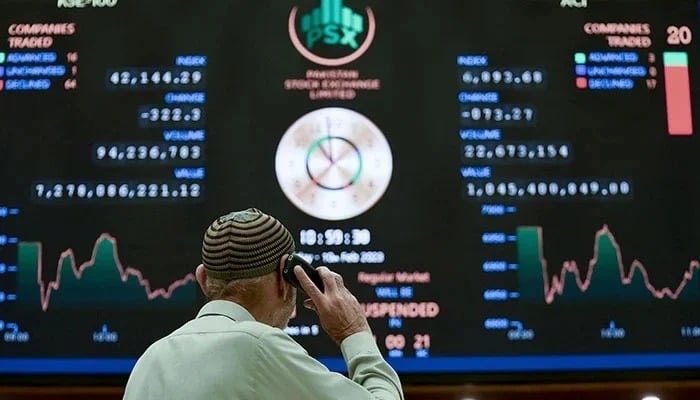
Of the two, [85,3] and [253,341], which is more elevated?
[85,3]

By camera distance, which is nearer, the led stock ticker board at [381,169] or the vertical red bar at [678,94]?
the led stock ticker board at [381,169]

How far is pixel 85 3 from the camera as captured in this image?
338 centimetres

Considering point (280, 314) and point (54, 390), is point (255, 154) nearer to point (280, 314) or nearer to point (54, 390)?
point (54, 390)

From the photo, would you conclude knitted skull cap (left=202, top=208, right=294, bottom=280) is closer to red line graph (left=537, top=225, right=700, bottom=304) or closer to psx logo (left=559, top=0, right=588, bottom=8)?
red line graph (left=537, top=225, right=700, bottom=304)

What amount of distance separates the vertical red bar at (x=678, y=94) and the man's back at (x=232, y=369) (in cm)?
225

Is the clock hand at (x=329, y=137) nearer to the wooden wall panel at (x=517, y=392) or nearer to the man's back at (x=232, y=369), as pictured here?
the wooden wall panel at (x=517, y=392)

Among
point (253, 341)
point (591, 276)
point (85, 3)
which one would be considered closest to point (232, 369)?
point (253, 341)

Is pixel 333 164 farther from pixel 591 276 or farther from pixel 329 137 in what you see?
pixel 591 276

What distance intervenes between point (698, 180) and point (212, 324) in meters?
2.33

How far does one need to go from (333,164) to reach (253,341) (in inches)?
77.5

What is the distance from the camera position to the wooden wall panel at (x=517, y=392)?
3.09 metres

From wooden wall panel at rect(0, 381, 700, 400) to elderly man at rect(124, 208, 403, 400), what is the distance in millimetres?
1729

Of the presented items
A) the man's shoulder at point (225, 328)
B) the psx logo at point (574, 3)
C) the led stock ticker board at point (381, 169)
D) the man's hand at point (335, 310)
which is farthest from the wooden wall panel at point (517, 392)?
the man's shoulder at point (225, 328)

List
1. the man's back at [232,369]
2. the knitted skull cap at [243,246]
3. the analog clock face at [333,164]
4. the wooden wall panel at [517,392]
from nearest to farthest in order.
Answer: the man's back at [232,369] < the knitted skull cap at [243,246] < the wooden wall panel at [517,392] < the analog clock face at [333,164]
